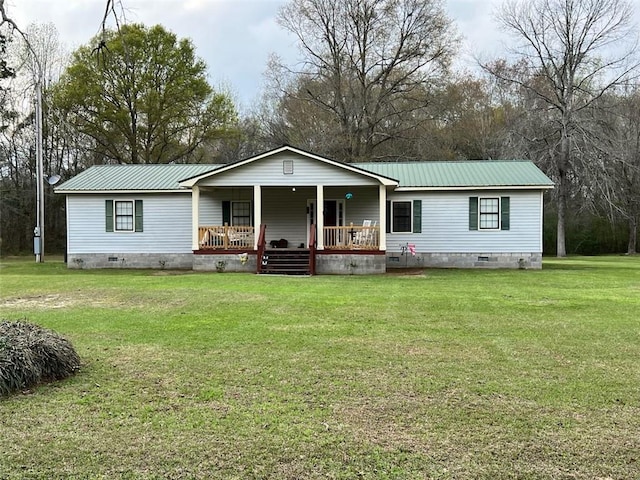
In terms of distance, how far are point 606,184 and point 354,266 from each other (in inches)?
634

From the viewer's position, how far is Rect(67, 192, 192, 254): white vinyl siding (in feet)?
65.6

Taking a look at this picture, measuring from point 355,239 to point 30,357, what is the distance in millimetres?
13204

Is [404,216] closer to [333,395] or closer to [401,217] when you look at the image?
[401,217]

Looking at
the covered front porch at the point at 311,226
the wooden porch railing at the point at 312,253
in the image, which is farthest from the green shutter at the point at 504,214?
the wooden porch railing at the point at 312,253

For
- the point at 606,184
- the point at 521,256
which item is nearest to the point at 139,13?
the point at 521,256

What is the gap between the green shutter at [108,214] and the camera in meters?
A: 20.0

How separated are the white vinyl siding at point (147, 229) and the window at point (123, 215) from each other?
150 millimetres

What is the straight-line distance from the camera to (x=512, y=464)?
3516 millimetres

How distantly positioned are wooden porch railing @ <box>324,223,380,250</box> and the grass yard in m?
7.60

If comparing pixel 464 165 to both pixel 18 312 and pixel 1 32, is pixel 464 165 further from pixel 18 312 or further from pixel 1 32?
pixel 1 32

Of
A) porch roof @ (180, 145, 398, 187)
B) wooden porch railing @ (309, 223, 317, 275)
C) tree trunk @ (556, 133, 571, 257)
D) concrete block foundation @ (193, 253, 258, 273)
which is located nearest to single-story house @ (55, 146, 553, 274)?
concrete block foundation @ (193, 253, 258, 273)

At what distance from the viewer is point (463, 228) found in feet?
63.7

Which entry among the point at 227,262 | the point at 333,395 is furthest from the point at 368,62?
the point at 333,395

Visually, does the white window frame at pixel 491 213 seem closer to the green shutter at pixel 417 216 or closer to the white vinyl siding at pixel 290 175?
the green shutter at pixel 417 216
